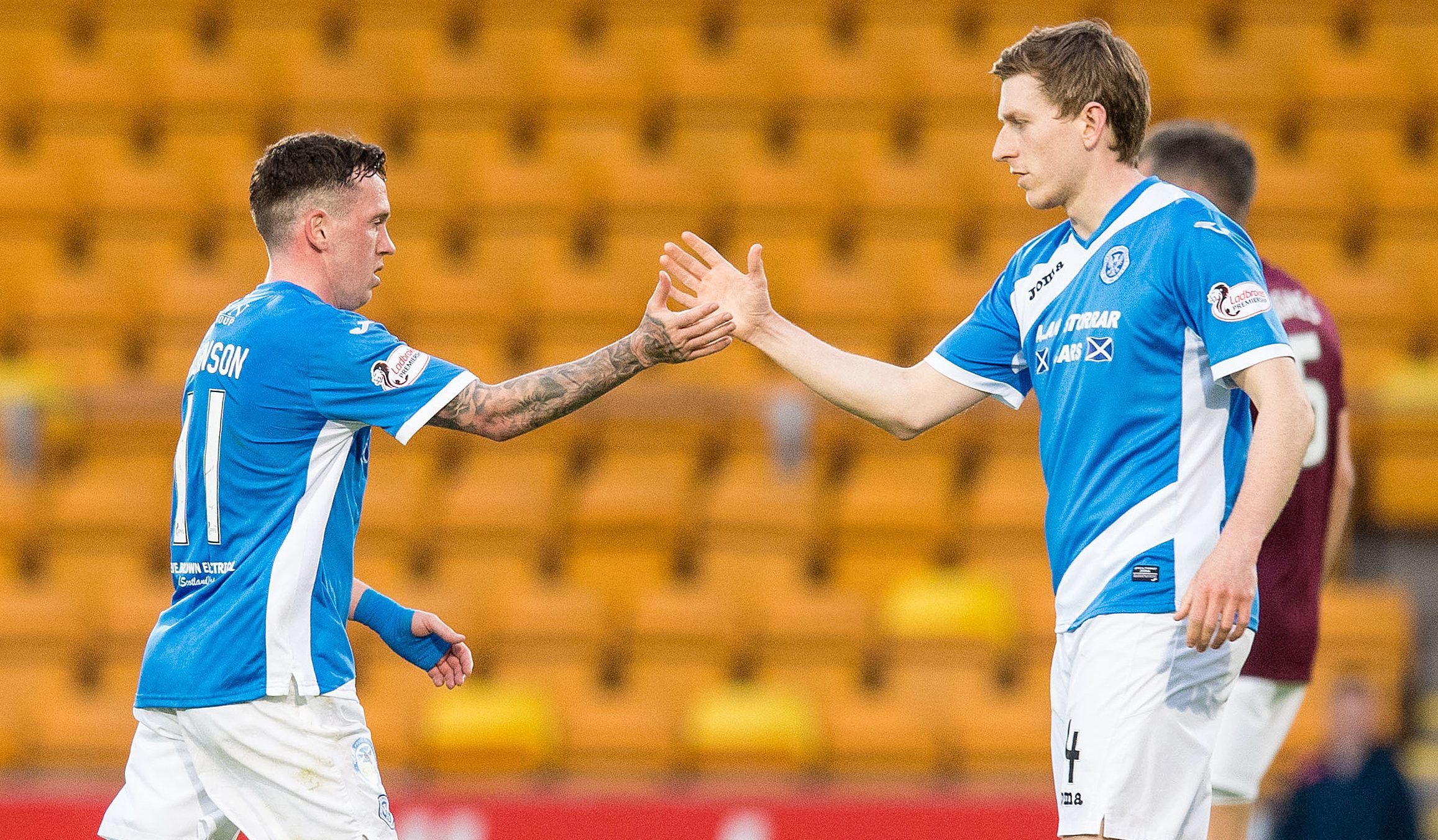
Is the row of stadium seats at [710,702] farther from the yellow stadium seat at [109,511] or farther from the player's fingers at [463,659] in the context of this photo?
the player's fingers at [463,659]

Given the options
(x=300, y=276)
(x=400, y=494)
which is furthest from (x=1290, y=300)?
(x=400, y=494)

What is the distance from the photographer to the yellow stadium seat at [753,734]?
7.68 m

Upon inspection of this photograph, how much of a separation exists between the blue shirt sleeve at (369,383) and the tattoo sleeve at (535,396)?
5 cm

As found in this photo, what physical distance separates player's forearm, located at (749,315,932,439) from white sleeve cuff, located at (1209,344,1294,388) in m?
0.90

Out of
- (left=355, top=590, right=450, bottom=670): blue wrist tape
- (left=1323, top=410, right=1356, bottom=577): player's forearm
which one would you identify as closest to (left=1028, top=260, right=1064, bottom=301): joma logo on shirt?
(left=1323, top=410, right=1356, bottom=577): player's forearm

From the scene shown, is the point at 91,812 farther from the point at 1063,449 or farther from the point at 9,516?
the point at 1063,449

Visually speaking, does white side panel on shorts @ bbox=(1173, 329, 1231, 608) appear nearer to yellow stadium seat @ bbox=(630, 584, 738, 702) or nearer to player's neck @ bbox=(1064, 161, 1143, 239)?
player's neck @ bbox=(1064, 161, 1143, 239)

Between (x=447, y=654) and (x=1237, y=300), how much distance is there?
2.16 meters

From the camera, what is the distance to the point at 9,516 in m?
8.95

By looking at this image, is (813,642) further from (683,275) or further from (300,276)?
(300,276)

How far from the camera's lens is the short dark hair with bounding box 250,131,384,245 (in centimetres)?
384

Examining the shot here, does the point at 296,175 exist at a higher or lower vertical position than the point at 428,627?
higher

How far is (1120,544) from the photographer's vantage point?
3.58 metres

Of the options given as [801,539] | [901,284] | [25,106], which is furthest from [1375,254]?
[25,106]
